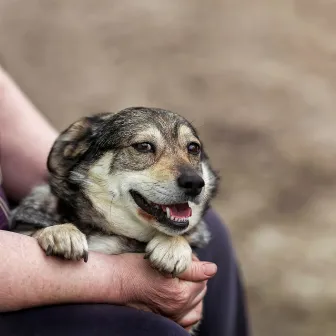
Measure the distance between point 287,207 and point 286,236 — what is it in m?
0.29

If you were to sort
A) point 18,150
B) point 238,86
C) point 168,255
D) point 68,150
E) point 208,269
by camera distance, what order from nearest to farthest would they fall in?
point 168,255, point 208,269, point 68,150, point 18,150, point 238,86

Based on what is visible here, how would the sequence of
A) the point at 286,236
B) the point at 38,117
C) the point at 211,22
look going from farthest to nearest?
the point at 211,22 → the point at 286,236 → the point at 38,117

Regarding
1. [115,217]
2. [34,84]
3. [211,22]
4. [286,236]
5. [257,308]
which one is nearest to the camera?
[115,217]

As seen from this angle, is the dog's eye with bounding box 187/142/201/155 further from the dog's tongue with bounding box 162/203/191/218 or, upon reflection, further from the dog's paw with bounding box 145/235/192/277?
the dog's paw with bounding box 145/235/192/277

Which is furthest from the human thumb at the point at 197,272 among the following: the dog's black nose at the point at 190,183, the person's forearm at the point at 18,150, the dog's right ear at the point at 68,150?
the person's forearm at the point at 18,150

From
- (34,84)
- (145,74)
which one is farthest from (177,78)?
(34,84)

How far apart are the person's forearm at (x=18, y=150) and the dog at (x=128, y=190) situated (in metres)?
0.18

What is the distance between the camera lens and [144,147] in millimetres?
1968

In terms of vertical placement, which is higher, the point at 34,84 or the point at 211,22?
the point at 211,22

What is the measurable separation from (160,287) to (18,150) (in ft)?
2.63

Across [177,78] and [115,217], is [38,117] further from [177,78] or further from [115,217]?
[177,78]

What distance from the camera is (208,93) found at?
5430 mm

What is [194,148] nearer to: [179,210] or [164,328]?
[179,210]

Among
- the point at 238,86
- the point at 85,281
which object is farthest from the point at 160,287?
the point at 238,86
